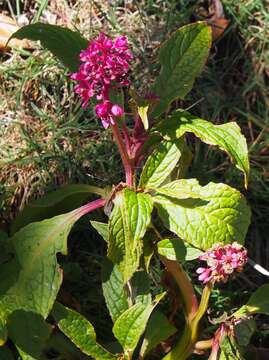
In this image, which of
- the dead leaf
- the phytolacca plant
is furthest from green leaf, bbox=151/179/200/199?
the dead leaf

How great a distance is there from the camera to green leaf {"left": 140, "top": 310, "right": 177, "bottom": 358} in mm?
1900

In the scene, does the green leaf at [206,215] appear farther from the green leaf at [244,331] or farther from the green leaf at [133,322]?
the green leaf at [244,331]

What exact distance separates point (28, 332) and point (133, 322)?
26 cm

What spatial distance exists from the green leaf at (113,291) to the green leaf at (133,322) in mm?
109

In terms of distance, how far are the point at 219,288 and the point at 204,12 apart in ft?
3.23

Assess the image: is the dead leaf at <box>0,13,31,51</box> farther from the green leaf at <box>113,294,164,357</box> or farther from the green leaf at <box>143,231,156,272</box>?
the green leaf at <box>113,294,164,357</box>

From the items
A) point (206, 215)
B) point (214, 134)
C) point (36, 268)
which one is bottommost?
point (36, 268)

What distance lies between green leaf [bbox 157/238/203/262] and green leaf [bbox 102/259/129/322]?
0.19m

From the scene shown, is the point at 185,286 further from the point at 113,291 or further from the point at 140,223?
the point at 140,223

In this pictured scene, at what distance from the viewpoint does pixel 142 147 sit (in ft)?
5.69

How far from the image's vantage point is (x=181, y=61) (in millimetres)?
1812

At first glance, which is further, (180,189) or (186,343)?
(186,343)

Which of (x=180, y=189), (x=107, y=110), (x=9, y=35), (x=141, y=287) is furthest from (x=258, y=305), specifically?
(x=9, y=35)

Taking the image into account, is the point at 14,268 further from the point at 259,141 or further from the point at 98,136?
the point at 259,141
